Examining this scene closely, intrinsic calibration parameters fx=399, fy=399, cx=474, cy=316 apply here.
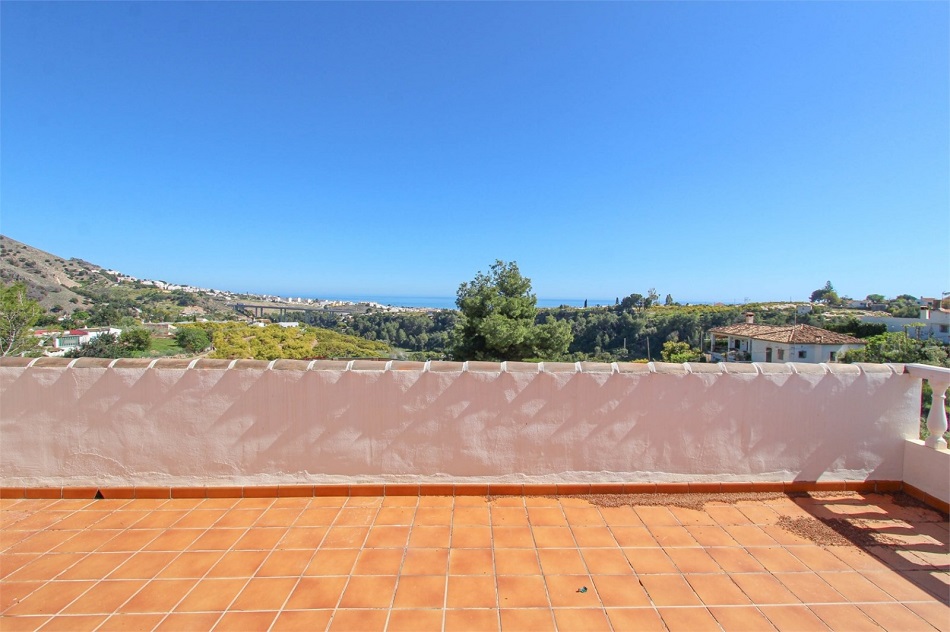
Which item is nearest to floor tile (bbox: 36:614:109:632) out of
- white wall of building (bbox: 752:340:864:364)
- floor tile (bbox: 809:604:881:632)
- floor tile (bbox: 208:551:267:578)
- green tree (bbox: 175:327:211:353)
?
floor tile (bbox: 208:551:267:578)

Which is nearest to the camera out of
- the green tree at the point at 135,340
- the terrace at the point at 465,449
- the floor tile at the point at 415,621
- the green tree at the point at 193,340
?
the floor tile at the point at 415,621

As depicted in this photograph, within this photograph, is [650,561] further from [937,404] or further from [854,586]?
[937,404]

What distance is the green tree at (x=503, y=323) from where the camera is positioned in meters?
15.1

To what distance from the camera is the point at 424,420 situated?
293cm

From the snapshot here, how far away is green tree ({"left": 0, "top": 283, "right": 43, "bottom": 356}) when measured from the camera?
535 inches

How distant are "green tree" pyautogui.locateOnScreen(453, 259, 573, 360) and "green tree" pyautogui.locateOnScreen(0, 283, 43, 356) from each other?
1529 centimetres

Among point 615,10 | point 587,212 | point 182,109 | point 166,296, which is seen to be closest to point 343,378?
point 615,10

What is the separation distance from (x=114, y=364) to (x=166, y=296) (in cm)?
5937

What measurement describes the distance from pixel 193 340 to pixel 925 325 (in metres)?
42.1

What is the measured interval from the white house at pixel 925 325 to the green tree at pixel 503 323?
2243 cm

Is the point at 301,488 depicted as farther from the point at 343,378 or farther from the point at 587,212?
the point at 587,212

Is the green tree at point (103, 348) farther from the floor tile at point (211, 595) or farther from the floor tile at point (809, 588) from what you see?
the floor tile at point (809, 588)

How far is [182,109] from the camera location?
12.6m

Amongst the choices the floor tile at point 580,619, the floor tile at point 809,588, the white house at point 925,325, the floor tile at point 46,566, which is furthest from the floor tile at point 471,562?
the white house at point 925,325
